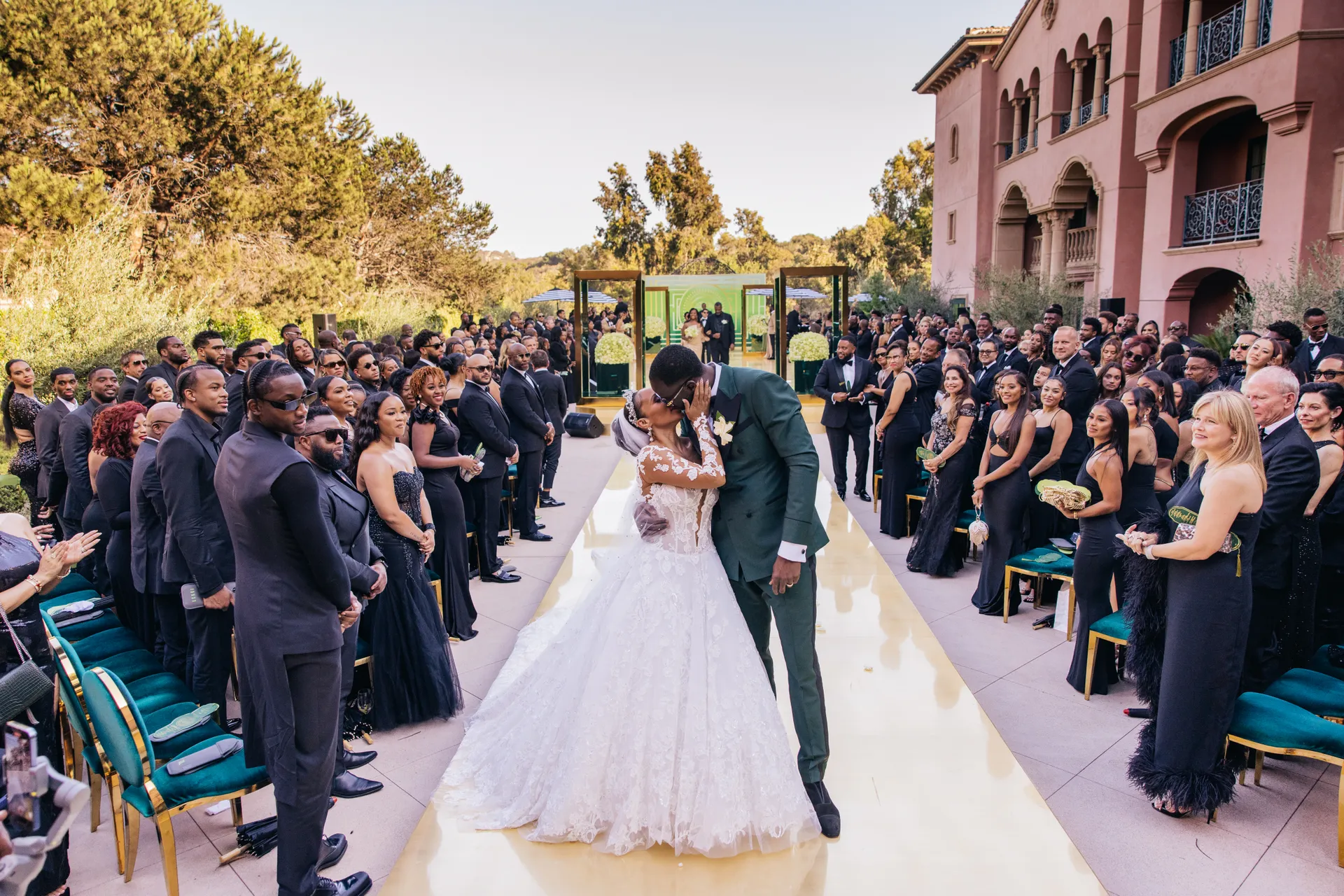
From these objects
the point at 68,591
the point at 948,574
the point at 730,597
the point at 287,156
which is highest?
the point at 287,156

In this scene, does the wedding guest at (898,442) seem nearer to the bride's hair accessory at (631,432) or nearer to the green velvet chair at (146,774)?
the bride's hair accessory at (631,432)

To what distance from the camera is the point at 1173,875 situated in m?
3.51

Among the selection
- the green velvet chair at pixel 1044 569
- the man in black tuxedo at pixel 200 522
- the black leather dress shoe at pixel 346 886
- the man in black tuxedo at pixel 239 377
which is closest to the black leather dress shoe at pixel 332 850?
the black leather dress shoe at pixel 346 886

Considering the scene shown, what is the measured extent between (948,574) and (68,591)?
6.57 m

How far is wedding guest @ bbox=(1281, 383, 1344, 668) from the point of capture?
4.17 metres

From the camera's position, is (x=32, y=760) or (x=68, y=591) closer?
(x=32, y=760)

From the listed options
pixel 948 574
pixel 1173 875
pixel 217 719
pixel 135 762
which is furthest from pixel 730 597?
pixel 948 574

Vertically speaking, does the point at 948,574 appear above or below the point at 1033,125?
below

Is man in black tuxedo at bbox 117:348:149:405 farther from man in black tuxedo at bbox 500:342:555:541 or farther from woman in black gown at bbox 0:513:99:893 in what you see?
woman in black gown at bbox 0:513:99:893

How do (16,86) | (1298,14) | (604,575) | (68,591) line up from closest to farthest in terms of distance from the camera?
(604,575) < (68,591) < (1298,14) < (16,86)


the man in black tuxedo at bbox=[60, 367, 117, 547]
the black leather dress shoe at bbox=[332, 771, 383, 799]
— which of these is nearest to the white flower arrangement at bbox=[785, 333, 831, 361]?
the man in black tuxedo at bbox=[60, 367, 117, 547]

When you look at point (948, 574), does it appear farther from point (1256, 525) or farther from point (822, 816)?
point (822, 816)

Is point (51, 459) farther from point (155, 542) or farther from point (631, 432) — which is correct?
point (631, 432)

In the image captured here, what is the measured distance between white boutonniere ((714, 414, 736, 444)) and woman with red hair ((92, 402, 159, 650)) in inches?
134
